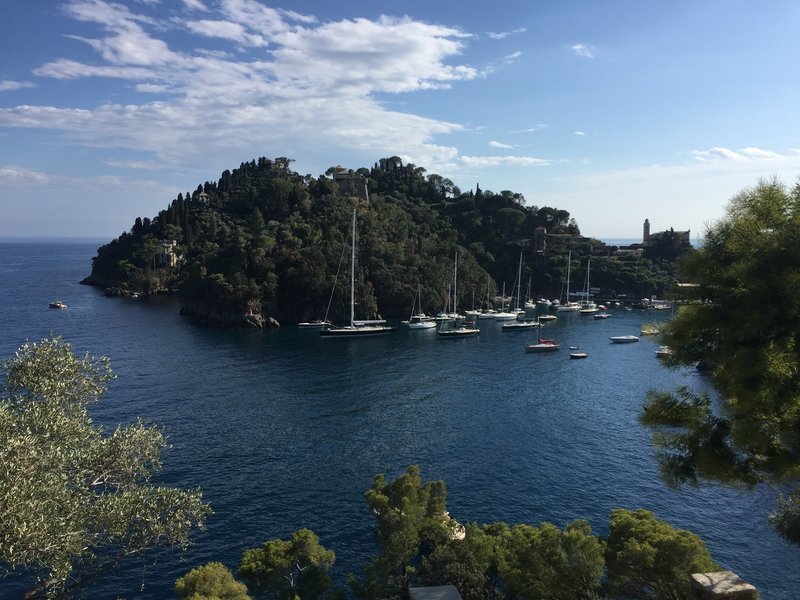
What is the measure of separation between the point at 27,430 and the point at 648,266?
463 ft

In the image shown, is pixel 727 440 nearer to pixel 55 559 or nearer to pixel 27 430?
pixel 55 559

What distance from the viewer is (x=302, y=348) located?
229 feet

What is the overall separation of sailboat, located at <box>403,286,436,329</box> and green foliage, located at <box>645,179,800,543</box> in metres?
71.5

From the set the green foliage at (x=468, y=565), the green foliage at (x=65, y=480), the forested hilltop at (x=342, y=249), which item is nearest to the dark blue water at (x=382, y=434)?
the green foliage at (x=468, y=565)

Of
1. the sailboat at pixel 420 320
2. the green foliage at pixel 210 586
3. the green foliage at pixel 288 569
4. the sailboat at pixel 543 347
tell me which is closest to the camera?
the green foliage at pixel 210 586

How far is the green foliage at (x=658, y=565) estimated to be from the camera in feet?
50.3

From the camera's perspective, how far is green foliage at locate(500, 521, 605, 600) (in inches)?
630

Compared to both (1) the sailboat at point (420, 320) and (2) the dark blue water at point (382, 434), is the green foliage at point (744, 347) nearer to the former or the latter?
(2) the dark blue water at point (382, 434)

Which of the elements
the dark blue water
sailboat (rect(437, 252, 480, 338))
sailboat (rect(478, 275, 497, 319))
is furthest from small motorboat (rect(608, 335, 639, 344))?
sailboat (rect(478, 275, 497, 319))

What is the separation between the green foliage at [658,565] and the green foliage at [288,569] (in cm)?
903

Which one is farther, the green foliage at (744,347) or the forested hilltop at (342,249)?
the forested hilltop at (342,249)

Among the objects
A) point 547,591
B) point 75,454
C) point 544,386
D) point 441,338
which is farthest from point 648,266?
point 75,454

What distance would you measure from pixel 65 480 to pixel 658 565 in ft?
50.5


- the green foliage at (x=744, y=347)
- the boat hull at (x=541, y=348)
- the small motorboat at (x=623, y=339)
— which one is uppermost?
the green foliage at (x=744, y=347)
